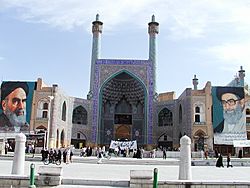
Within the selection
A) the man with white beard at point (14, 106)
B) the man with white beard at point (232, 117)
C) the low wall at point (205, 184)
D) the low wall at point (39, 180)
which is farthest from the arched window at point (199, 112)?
the low wall at point (39, 180)

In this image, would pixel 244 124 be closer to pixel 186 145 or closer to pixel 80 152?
pixel 80 152

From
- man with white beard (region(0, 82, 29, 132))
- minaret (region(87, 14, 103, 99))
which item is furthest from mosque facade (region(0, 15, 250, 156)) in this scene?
man with white beard (region(0, 82, 29, 132))

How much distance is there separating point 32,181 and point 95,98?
28.3 meters

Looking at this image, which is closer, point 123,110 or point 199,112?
point 199,112

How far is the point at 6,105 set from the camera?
3036 centimetres

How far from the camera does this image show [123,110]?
133 ft

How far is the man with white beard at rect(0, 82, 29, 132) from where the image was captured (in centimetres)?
2989

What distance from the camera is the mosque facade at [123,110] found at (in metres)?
31.0

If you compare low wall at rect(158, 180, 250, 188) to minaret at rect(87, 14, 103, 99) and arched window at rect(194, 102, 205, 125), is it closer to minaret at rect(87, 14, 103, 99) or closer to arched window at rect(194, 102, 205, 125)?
arched window at rect(194, 102, 205, 125)

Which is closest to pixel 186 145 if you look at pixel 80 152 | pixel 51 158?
pixel 51 158

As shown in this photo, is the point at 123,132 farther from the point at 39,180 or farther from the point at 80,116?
the point at 39,180

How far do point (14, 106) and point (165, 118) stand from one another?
15628mm

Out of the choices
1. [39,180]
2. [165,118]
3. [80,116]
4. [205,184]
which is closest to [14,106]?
[80,116]

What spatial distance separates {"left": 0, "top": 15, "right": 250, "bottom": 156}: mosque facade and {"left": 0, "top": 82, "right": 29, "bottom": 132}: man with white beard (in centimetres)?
81
